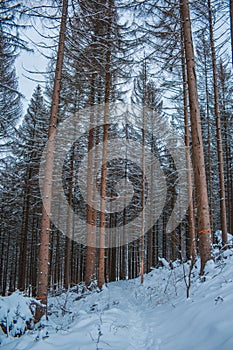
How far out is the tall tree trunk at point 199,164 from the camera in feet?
20.5

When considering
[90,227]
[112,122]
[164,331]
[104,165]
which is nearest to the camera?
[164,331]

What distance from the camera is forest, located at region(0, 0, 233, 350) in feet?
24.4

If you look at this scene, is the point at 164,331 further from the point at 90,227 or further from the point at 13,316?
the point at 90,227

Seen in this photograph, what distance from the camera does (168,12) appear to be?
7.79 meters

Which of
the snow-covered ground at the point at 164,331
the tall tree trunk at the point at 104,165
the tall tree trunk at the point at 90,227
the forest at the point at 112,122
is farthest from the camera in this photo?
the tall tree trunk at the point at 90,227

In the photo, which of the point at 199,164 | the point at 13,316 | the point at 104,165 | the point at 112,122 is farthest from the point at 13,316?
the point at 112,122

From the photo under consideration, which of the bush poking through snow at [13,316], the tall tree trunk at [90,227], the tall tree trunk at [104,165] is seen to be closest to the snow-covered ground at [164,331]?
the bush poking through snow at [13,316]

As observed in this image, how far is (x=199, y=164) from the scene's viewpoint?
22.1 ft

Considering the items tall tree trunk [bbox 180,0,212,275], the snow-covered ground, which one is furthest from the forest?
the snow-covered ground

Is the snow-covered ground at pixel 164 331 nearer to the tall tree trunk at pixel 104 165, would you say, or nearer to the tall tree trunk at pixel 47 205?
the tall tree trunk at pixel 47 205

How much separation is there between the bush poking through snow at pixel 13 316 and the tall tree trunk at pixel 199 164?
4056 millimetres

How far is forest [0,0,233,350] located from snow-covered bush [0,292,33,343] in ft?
0.27

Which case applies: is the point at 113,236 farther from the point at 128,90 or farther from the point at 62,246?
the point at 128,90

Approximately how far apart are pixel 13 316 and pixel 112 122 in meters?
9.89
